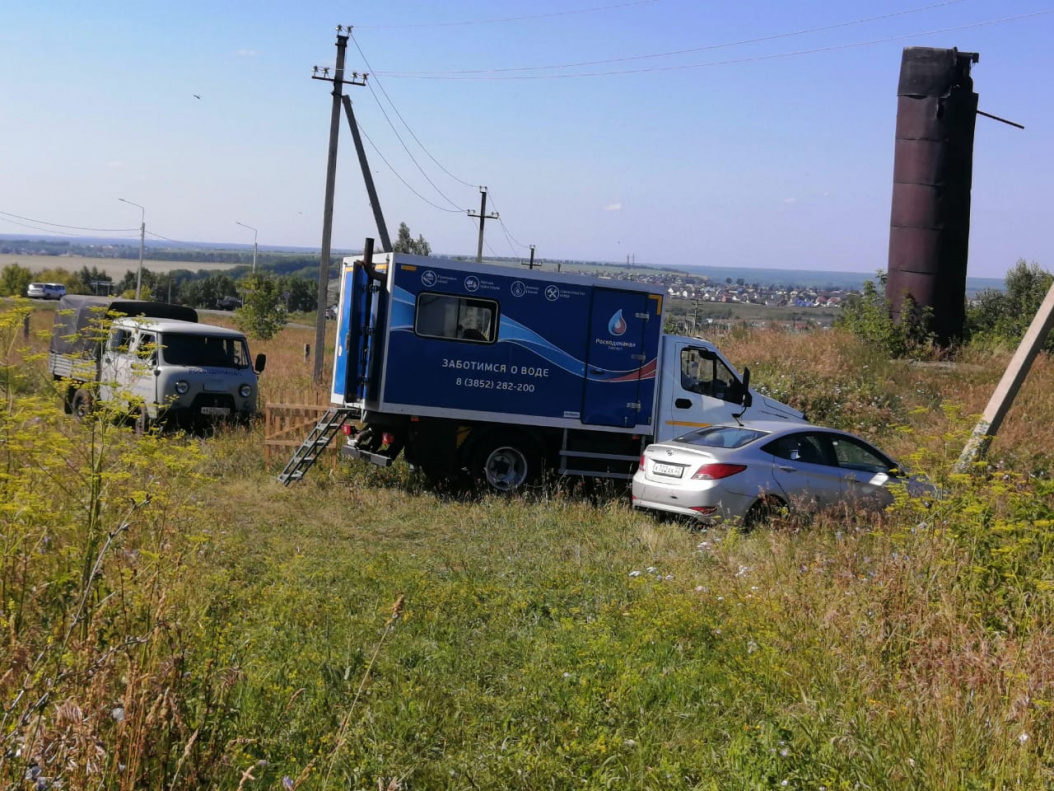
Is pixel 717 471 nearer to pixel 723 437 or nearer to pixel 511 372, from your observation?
pixel 723 437

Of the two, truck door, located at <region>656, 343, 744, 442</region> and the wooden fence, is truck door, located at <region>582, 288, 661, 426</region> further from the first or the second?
the wooden fence

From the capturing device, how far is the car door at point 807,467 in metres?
12.3

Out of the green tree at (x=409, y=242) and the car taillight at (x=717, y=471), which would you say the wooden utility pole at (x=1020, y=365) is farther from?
the green tree at (x=409, y=242)

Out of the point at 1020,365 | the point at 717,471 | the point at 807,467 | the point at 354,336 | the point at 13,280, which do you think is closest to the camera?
the point at 1020,365

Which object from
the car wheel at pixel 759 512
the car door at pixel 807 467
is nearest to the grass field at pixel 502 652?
the car wheel at pixel 759 512

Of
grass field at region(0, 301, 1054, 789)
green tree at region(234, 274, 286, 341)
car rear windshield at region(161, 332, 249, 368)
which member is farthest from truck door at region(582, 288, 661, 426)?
green tree at region(234, 274, 286, 341)

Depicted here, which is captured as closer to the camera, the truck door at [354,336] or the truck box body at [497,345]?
the truck box body at [497,345]

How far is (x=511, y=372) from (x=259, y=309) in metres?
35.3

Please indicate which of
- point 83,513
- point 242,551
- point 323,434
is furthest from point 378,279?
point 83,513

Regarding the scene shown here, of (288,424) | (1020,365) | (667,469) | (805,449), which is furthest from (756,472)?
(288,424)

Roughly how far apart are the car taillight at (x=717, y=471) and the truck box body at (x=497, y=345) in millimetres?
3269

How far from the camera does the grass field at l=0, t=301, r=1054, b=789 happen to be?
4.27 m

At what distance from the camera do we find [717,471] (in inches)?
473

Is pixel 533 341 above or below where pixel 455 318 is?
below
